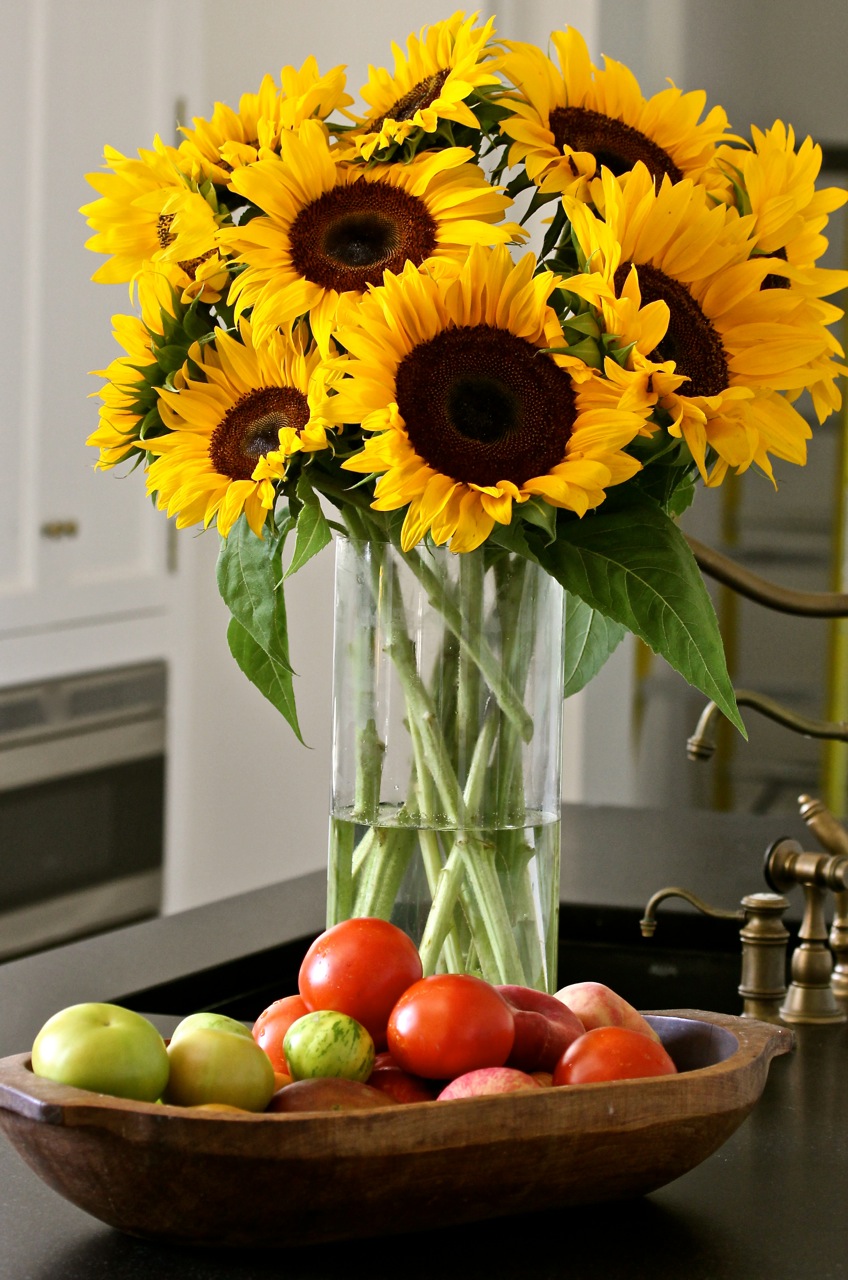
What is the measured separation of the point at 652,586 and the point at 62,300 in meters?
2.37

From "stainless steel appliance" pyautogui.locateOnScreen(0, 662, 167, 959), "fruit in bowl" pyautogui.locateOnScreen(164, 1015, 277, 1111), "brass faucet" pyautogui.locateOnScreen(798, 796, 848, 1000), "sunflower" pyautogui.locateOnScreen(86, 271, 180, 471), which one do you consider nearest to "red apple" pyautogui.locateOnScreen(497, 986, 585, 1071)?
"fruit in bowl" pyautogui.locateOnScreen(164, 1015, 277, 1111)

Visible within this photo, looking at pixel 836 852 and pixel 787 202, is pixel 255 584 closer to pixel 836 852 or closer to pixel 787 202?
pixel 787 202

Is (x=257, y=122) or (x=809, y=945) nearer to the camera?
(x=257, y=122)

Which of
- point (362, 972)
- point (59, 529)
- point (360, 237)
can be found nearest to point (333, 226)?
point (360, 237)

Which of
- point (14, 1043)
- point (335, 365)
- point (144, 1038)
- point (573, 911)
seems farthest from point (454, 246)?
point (573, 911)

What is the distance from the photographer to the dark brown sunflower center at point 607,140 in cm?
82

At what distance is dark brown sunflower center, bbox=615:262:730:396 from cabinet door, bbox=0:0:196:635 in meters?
2.19

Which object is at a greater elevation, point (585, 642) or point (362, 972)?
point (585, 642)

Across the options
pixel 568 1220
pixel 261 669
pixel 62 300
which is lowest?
pixel 568 1220

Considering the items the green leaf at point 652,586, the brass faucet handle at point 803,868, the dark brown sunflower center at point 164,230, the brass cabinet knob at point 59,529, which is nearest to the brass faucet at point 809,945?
the brass faucet handle at point 803,868

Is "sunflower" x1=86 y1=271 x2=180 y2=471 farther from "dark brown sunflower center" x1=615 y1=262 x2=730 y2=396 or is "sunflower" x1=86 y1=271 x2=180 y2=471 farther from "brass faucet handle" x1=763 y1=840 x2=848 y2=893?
"brass faucet handle" x1=763 y1=840 x2=848 y2=893

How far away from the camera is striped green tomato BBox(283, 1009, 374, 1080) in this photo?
2.18 ft

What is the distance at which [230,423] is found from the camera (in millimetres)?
820

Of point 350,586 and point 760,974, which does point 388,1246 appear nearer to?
point 350,586
